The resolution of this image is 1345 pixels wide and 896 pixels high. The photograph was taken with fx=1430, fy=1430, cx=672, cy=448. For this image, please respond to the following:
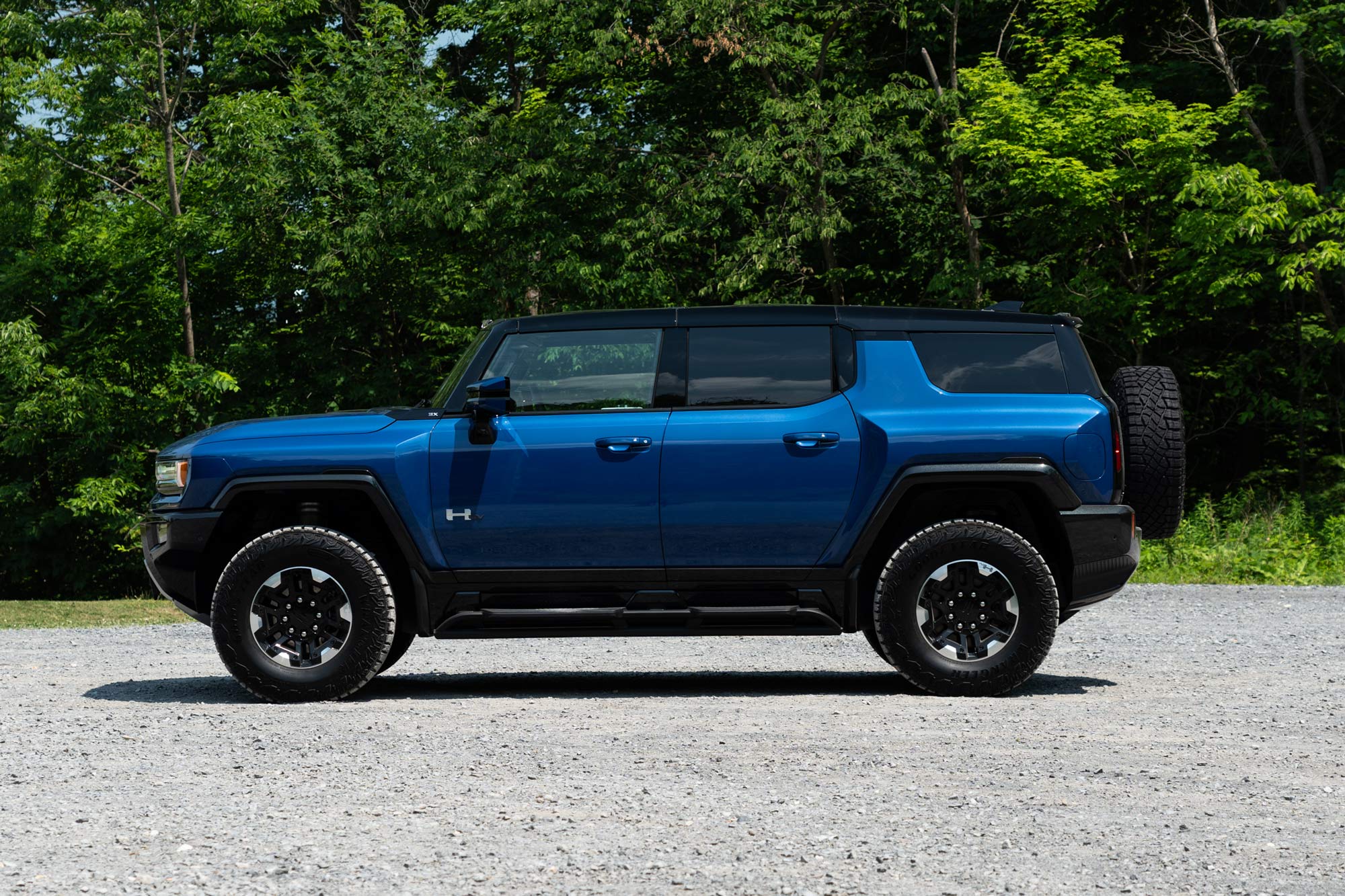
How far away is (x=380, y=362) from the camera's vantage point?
2688cm

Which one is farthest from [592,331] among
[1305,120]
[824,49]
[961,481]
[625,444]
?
[1305,120]

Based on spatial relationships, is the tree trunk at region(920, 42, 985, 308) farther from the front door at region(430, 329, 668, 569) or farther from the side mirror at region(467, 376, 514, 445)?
the side mirror at region(467, 376, 514, 445)

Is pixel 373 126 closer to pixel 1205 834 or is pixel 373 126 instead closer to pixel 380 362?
pixel 380 362

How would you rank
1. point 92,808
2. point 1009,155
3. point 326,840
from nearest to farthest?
point 326,840
point 92,808
point 1009,155

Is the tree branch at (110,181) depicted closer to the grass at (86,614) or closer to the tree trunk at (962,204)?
the grass at (86,614)

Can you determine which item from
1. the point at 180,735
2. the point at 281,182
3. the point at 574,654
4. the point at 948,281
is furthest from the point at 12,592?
the point at 180,735

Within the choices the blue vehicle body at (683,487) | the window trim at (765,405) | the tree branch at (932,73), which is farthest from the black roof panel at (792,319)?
the tree branch at (932,73)

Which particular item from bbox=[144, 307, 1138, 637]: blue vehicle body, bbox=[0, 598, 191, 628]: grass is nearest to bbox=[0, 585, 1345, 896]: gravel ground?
bbox=[144, 307, 1138, 637]: blue vehicle body

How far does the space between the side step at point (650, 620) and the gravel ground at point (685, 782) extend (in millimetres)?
385

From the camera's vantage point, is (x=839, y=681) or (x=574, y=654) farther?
(x=574, y=654)

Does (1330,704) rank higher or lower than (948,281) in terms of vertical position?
lower

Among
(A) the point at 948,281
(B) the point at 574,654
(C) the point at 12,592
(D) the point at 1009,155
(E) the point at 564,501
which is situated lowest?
(C) the point at 12,592

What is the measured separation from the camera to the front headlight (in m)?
7.26

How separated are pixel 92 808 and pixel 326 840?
1.04m
